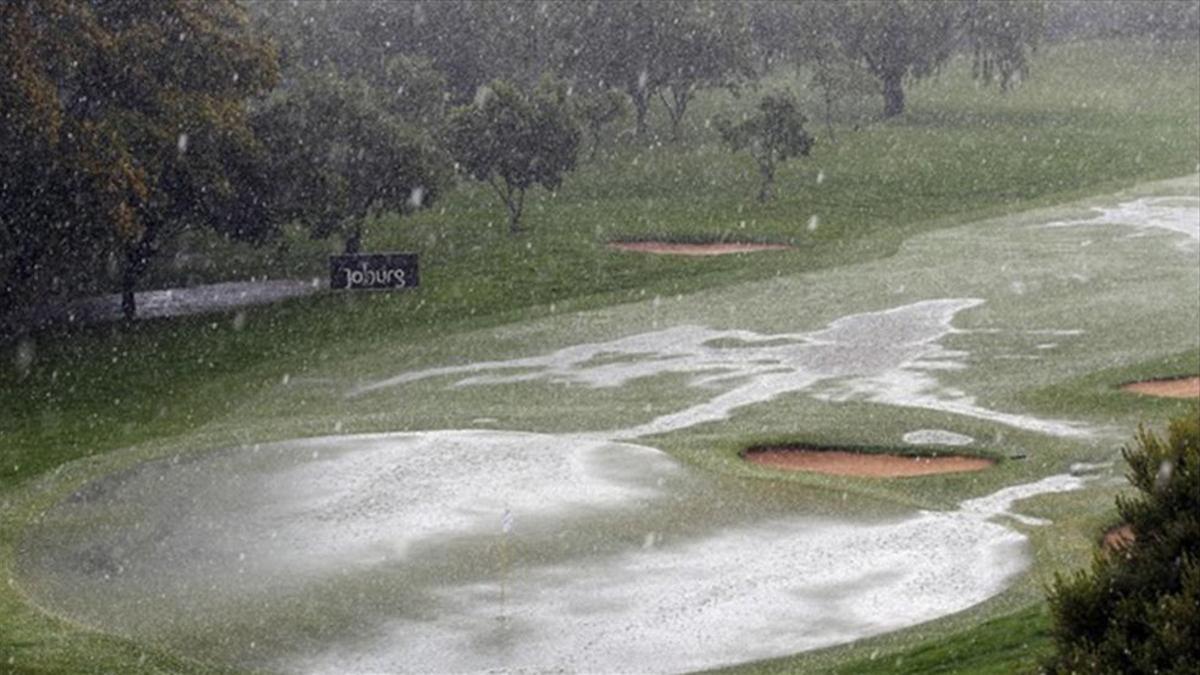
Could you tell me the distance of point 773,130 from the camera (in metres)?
79.2

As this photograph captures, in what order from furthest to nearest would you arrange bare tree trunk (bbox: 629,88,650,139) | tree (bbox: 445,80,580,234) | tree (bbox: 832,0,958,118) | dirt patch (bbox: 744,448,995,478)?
tree (bbox: 832,0,958,118) < bare tree trunk (bbox: 629,88,650,139) < tree (bbox: 445,80,580,234) < dirt patch (bbox: 744,448,995,478)

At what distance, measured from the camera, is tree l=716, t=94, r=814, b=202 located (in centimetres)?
7769

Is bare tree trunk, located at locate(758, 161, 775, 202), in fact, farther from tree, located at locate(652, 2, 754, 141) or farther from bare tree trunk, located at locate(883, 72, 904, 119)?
bare tree trunk, located at locate(883, 72, 904, 119)

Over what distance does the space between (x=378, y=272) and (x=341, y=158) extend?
664 cm

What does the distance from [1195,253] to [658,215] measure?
82.2ft

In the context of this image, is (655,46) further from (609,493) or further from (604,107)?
(609,493)

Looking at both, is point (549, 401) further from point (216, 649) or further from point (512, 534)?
point (216, 649)

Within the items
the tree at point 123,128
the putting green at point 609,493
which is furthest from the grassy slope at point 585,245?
the tree at point 123,128

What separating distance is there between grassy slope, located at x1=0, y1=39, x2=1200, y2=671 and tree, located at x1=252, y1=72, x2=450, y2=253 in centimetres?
297

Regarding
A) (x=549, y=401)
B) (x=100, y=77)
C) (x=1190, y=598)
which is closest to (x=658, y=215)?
(x=100, y=77)

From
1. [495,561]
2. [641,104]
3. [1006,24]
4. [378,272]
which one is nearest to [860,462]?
[495,561]

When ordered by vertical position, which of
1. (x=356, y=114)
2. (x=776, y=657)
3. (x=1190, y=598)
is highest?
(x=356, y=114)

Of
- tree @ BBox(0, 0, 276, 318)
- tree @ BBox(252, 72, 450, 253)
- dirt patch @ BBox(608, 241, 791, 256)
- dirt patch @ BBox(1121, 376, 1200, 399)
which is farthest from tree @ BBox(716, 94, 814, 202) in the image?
→ dirt patch @ BBox(1121, 376, 1200, 399)

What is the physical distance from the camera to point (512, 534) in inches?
1177
